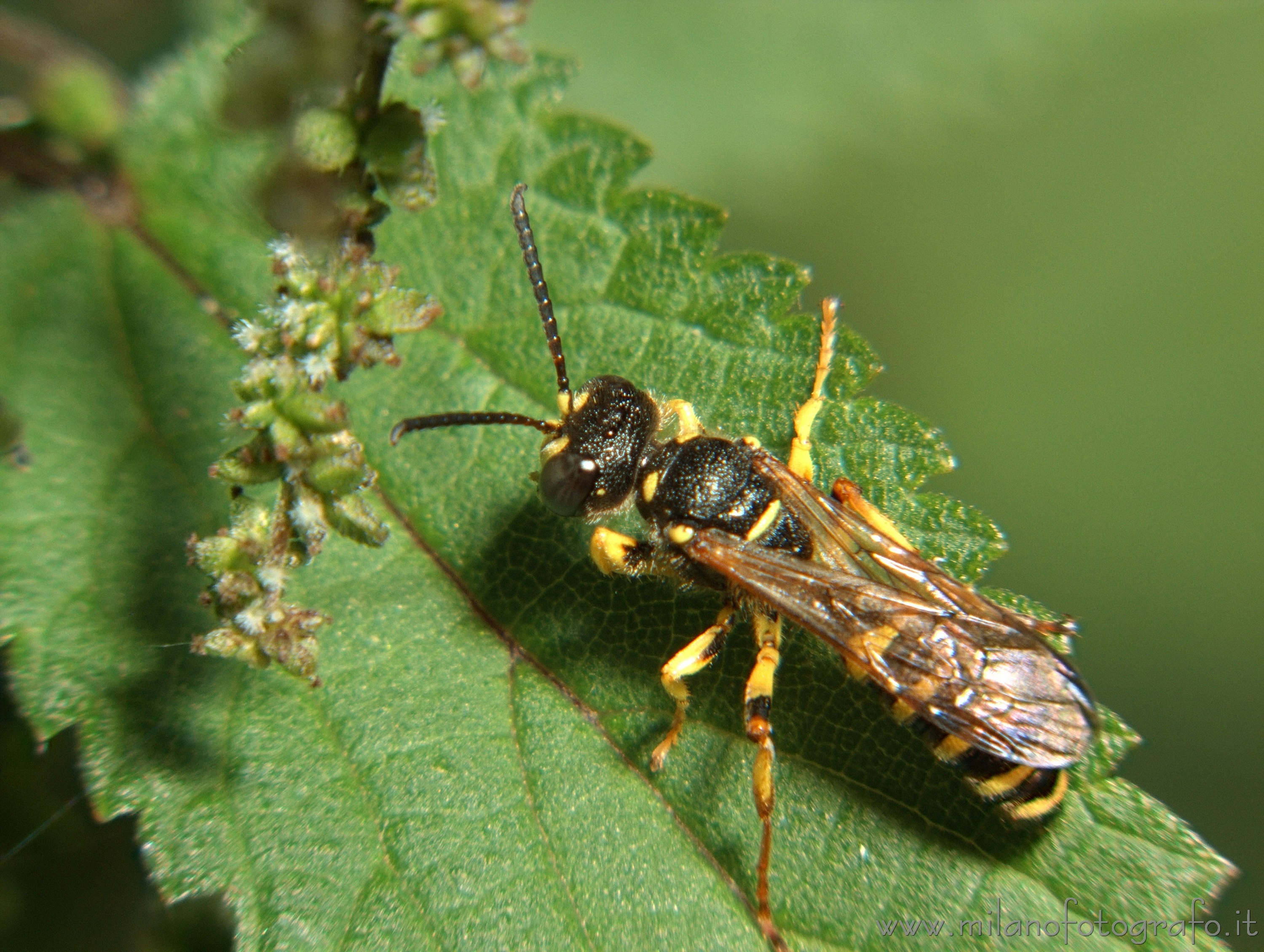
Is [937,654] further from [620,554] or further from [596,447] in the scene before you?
[596,447]

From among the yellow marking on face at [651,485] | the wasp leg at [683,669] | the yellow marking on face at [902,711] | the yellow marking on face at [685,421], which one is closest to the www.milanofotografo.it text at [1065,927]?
the yellow marking on face at [902,711]

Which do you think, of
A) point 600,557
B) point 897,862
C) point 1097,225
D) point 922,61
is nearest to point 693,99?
point 922,61

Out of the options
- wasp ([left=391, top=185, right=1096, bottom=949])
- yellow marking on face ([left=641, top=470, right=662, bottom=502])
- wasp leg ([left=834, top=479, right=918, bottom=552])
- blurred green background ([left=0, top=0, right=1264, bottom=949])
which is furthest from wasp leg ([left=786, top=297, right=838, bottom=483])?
blurred green background ([left=0, top=0, right=1264, bottom=949])

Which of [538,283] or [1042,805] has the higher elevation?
[538,283]

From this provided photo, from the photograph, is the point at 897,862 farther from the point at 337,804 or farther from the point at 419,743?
the point at 337,804

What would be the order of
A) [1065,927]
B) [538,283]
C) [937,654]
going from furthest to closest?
[538,283] → [937,654] → [1065,927]

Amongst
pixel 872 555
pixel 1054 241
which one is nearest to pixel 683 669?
pixel 872 555
